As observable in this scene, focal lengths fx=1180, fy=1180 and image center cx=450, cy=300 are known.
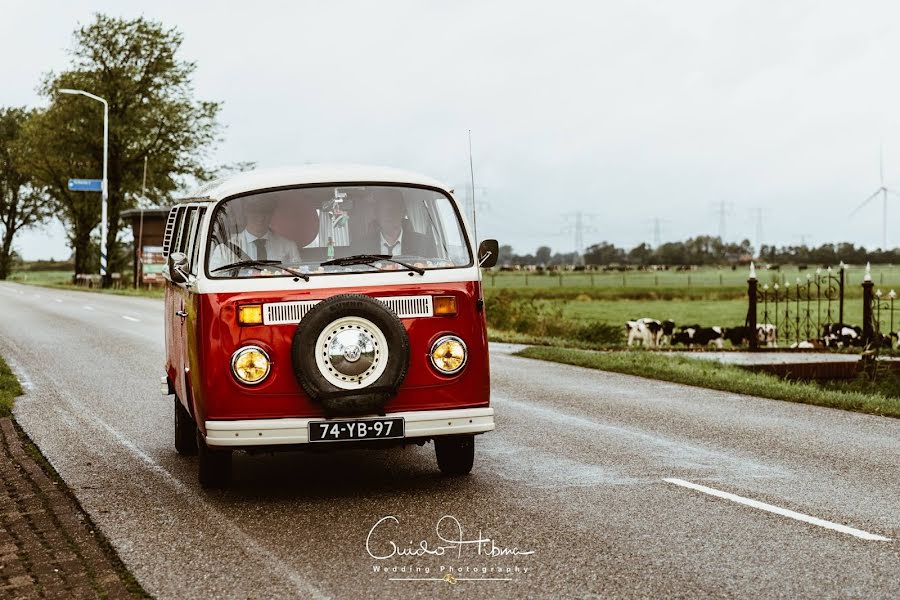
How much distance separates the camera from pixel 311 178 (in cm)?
830

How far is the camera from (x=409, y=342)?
25.0ft

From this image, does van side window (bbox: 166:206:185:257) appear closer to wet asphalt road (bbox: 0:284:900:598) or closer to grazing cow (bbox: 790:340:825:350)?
wet asphalt road (bbox: 0:284:900:598)

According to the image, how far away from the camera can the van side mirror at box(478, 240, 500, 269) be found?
8.55m

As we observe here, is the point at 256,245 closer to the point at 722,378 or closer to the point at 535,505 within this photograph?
the point at 535,505

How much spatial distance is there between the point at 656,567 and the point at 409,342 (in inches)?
95.1

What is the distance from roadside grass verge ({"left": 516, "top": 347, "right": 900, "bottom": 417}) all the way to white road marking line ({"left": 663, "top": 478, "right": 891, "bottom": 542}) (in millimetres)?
5306

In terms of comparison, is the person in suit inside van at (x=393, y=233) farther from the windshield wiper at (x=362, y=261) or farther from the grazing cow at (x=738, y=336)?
the grazing cow at (x=738, y=336)

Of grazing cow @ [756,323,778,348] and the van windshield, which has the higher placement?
the van windshield

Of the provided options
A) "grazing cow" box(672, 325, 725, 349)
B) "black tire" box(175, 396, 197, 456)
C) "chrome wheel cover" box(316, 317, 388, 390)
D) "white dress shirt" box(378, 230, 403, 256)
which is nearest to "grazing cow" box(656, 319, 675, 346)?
"grazing cow" box(672, 325, 725, 349)

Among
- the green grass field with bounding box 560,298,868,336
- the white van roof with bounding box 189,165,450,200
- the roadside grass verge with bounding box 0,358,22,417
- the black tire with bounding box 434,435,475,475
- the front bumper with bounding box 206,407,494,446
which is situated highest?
the white van roof with bounding box 189,165,450,200

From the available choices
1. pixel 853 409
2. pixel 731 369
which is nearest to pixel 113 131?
pixel 731 369

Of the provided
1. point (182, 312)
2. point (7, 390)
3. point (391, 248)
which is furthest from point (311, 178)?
point (7, 390)

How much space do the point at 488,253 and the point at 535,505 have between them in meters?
2.08

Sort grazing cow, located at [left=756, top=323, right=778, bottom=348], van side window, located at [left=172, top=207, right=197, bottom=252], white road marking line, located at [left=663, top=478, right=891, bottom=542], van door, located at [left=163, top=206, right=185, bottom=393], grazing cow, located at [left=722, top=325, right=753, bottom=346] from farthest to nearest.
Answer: grazing cow, located at [left=722, top=325, right=753, bottom=346], grazing cow, located at [left=756, top=323, right=778, bottom=348], van door, located at [left=163, top=206, right=185, bottom=393], van side window, located at [left=172, top=207, right=197, bottom=252], white road marking line, located at [left=663, top=478, right=891, bottom=542]
